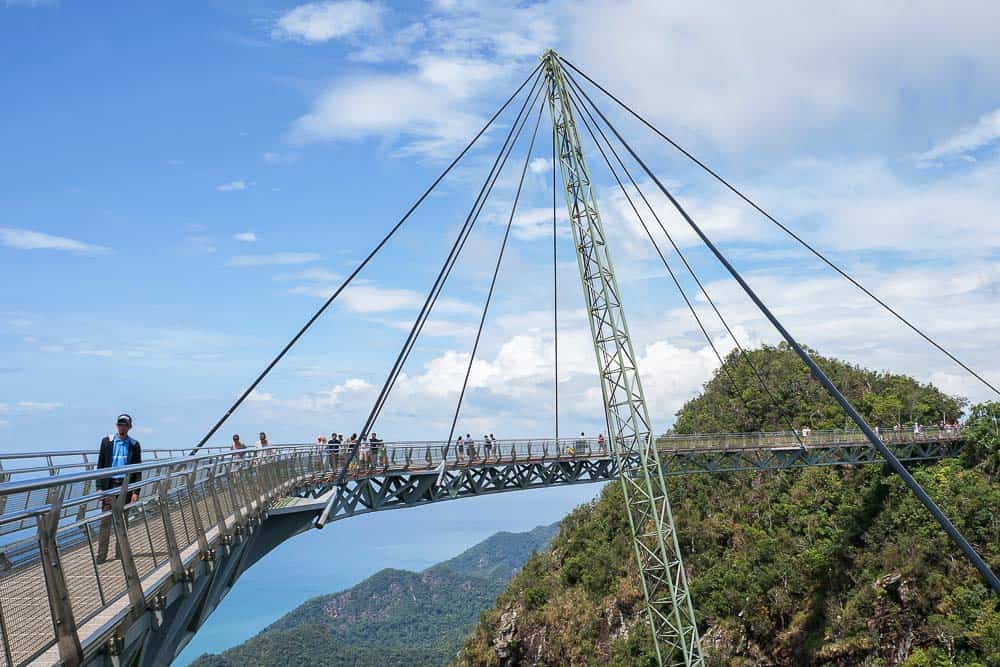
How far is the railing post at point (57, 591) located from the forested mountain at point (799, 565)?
3771cm

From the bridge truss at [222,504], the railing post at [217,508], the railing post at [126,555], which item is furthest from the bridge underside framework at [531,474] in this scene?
the railing post at [126,555]

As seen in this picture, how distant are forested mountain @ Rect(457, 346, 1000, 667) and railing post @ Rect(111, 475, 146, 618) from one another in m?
36.7

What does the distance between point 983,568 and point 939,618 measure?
24090 mm

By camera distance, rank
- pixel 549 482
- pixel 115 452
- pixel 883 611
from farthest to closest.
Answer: pixel 883 611, pixel 549 482, pixel 115 452

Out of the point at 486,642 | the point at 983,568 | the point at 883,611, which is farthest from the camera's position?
the point at 486,642

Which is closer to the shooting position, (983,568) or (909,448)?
(983,568)

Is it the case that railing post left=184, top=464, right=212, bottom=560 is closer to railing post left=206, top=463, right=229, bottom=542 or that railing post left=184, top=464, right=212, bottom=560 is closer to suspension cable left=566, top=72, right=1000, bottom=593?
railing post left=206, top=463, right=229, bottom=542

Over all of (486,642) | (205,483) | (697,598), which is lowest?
(486,642)

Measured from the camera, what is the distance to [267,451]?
2114cm

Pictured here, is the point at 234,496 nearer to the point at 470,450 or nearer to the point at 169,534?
the point at 169,534

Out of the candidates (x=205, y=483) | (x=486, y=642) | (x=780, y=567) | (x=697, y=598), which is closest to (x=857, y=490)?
(x=780, y=567)

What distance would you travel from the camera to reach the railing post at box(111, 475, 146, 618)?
24.1 feet

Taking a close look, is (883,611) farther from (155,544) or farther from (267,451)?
(155,544)

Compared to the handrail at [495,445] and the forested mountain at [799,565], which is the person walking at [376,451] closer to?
the handrail at [495,445]
